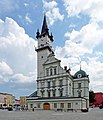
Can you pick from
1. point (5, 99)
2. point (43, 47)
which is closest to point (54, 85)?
point (43, 47)

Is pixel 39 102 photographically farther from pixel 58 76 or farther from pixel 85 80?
pixel 85 80

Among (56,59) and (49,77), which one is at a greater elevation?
(56,59)

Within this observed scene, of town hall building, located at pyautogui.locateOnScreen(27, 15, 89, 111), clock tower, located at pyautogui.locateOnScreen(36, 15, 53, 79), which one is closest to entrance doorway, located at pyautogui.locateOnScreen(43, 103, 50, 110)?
town hall building, located at pyautogui.locateOnScreen(27, 15, 89, 111)

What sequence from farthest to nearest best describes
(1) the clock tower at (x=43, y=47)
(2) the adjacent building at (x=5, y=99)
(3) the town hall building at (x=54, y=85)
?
1. (2) the adjacent building at (x=5, y=99)
2. (1) the clock tower at (x=43, y=47)
3. (3) the town hall building at (x=54, y=85)

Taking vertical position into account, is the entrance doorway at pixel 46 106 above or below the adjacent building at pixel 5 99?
above

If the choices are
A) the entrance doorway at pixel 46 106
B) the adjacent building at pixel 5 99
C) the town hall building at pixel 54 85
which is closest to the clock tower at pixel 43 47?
the town hall building at pixel 54 85

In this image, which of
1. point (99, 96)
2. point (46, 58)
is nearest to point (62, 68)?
point (46, 58)

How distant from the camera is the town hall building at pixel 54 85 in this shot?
62062mm

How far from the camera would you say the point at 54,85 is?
66.7 m

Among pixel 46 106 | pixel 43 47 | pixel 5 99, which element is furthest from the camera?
pixel 5 99

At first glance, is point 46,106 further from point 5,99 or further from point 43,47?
point 5,99

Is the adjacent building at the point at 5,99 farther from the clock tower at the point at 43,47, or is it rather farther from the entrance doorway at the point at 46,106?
the entrance doorway at the point at 46,106

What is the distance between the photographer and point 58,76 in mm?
65812

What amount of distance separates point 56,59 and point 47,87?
929 centimetres
